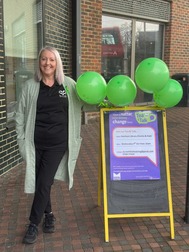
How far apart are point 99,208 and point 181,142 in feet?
11.3

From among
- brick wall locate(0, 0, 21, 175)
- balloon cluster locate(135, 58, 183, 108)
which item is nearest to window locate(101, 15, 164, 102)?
brick wall locate(0, 0, 21, 175)

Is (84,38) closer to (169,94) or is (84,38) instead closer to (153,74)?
(169,94)

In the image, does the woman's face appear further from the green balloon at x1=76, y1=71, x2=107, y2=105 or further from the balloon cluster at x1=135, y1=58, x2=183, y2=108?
the balloon cluster at x1=135, y1=58, x2=183, y2=108

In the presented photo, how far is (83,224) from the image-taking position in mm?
3525

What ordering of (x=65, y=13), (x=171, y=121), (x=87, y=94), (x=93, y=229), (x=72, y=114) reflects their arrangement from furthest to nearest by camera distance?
(x=171, y=121)
(x=65, y=13)
(x=93, y=229)
(x=72, y=114)
(x=87, y=94)

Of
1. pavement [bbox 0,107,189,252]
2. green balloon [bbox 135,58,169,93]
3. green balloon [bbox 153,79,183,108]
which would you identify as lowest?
pavement [bbox 0,107,189,252]

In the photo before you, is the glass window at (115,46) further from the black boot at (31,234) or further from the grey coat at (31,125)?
the black boot at (31,234)

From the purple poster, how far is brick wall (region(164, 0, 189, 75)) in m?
8.07

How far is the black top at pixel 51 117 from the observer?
310 centimetres

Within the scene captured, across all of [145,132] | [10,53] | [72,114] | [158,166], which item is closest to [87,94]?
[72,114]

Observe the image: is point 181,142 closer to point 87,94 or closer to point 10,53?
point 10,53

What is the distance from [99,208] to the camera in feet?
12.7

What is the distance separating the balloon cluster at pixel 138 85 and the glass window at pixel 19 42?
232 cm

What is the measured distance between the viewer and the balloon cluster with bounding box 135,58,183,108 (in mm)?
2891
